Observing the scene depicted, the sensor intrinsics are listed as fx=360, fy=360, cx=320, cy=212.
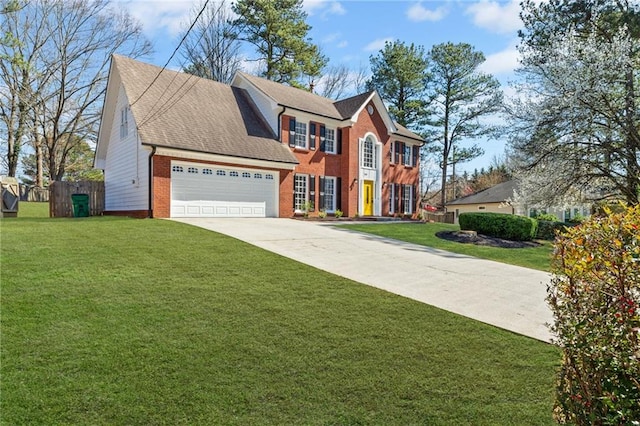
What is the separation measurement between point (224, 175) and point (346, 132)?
28.8 ft

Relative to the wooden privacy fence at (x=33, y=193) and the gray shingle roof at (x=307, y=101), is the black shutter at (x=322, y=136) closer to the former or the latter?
the gray shingle roof at (x=307, y=101)

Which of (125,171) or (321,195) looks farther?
(321,195)

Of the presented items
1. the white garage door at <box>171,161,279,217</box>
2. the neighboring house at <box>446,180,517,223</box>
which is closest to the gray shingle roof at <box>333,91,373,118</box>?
the white garage door at <box>171,161,279,217</box>

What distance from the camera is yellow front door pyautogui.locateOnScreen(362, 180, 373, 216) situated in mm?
22859

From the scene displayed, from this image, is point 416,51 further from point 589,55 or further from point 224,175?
point 224,175

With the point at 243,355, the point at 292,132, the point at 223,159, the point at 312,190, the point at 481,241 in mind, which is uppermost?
the point at 292,132

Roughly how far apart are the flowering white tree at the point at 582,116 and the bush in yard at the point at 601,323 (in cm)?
1490

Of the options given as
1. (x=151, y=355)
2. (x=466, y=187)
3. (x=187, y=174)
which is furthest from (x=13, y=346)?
(x=466, y=187)

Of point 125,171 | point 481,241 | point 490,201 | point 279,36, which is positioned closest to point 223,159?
point 125,171

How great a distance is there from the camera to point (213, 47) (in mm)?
31203

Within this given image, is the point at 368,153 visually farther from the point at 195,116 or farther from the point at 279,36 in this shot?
the point at 279,36

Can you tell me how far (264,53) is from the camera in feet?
101

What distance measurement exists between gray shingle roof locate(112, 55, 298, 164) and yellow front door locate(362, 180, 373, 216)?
6078 mm

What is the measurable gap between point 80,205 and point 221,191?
6811 mm
